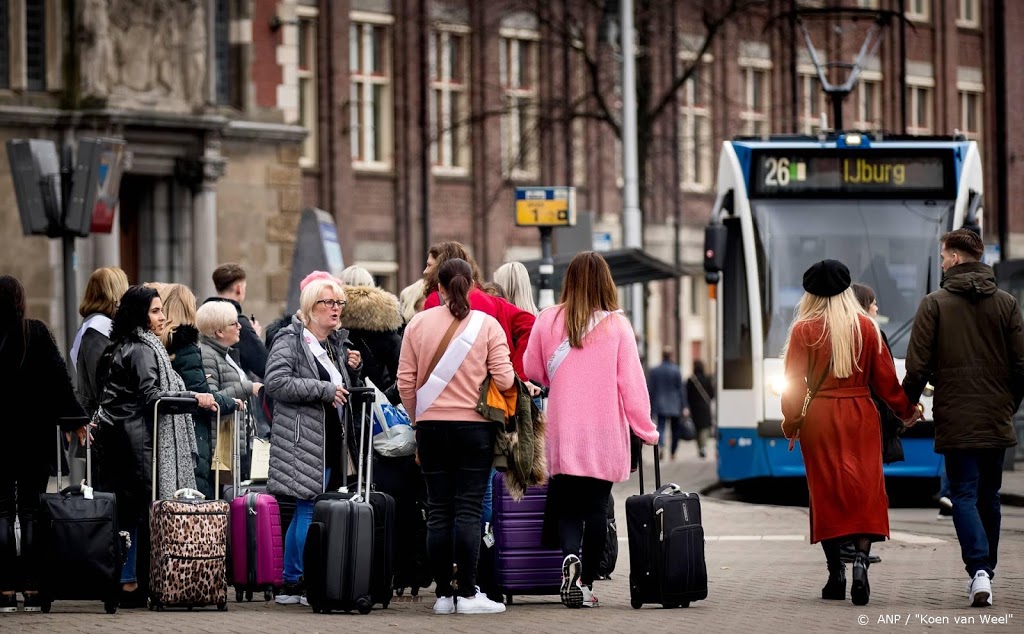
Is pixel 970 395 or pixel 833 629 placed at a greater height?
pixel 970 395

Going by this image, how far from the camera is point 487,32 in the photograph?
124ft

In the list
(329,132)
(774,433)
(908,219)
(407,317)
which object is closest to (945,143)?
(908,219)

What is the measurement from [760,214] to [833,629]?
372 inches

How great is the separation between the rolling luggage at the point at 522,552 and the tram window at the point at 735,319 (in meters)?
7.78

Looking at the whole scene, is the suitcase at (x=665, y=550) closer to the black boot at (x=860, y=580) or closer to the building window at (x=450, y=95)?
the black boot at (x=860, y=580)

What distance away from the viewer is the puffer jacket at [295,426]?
1123 centimetres

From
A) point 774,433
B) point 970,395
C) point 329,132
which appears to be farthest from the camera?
point 329,132

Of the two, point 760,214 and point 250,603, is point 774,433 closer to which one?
point 760,214

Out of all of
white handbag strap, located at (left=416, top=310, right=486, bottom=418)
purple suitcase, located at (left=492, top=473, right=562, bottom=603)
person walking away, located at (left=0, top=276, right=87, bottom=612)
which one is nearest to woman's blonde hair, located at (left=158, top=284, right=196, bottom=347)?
person walking away, located at (left=0, top=276, right=87, bottom=612)

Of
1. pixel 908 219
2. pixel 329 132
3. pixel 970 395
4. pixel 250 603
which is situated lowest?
pixel 250 603

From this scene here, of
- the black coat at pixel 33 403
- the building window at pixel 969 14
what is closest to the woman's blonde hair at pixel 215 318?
the black coat at pixel 33 403

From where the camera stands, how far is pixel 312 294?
11375 mm

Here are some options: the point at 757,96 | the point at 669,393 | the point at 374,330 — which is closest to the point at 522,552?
the point at 374,330

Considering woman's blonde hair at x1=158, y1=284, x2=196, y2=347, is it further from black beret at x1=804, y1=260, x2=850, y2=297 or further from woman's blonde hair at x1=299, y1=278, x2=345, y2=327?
black beret at x1=804, y1=260, x2=850, y2=297
